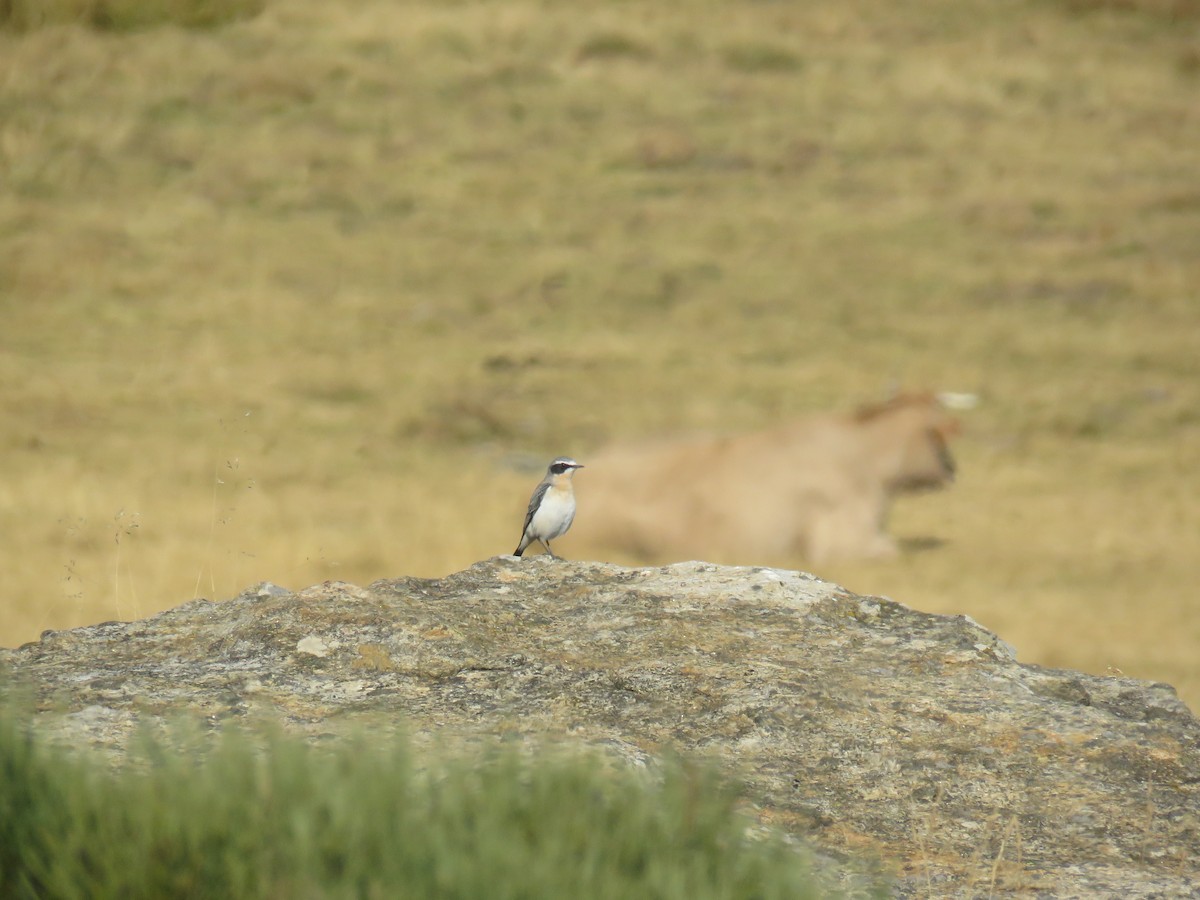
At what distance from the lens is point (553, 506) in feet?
26.7

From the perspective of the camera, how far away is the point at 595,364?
59.3ft

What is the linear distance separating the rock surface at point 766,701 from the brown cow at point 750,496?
8.27m

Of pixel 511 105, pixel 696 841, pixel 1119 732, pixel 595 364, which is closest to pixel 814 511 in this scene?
pixel 595 364

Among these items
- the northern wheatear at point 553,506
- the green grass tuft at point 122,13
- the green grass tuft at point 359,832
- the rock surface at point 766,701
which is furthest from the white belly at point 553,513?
the green grass tuft at point 122,13

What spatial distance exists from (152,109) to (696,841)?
81.1 feet

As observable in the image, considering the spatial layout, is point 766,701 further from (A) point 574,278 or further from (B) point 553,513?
(A) point 574,278

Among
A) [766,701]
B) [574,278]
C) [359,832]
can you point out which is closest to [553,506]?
[766,701]

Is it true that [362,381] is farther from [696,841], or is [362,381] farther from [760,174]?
[696,841]

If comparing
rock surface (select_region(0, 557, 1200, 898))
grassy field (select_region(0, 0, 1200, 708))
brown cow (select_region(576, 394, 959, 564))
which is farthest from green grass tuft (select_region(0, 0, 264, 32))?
rock surface (select_region(0, 557, 1200, 898))

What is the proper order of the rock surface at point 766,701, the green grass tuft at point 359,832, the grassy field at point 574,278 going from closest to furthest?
the green grass tuft at point 359,832 → the rock surface at point 766,701 → the grassy field at point 574,278

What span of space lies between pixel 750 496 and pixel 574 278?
8050mm

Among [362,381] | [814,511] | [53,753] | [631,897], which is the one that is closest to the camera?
[631,897]

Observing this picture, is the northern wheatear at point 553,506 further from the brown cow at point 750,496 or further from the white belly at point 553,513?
the brown cow at point 750,496

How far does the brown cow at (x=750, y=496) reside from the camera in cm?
1332
